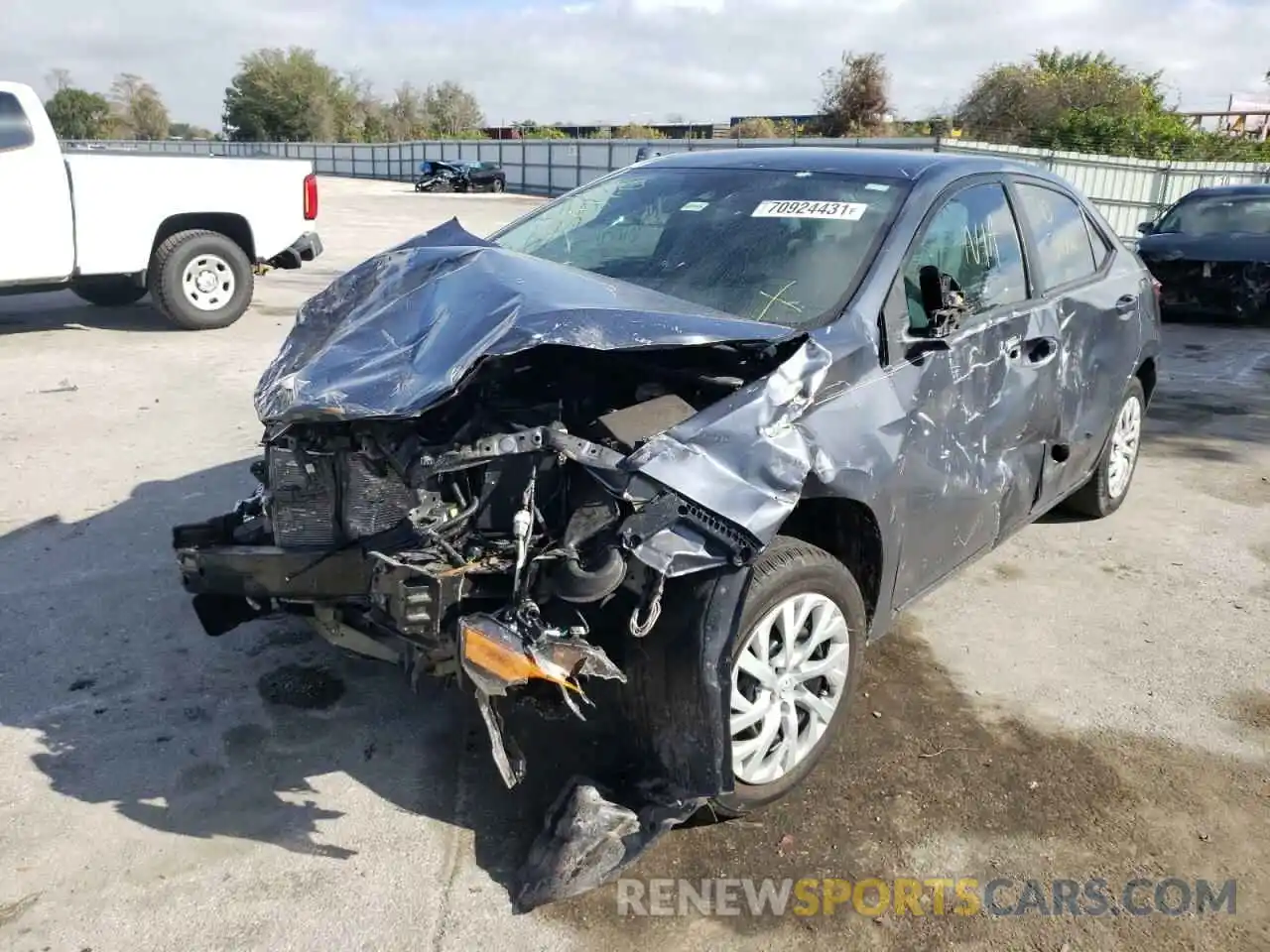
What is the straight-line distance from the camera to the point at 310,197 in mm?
10148

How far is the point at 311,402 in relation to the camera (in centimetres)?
283

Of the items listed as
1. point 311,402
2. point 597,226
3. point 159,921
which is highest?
point 597,226

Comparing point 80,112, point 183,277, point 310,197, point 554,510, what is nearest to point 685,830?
point 554,510

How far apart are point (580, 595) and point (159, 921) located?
1360 mm

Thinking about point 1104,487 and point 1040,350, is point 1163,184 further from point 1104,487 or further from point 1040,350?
point 1040,350

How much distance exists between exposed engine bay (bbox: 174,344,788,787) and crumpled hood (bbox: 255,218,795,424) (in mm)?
101

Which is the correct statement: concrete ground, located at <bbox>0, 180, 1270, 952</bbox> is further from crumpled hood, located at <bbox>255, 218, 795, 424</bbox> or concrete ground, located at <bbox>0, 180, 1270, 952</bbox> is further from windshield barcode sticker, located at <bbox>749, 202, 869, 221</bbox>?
windshield barcode sticker, located at <bbox>749, 202, 869, 221</bbox>

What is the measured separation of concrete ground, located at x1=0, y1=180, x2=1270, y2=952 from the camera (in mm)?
2623

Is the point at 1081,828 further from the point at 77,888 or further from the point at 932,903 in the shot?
the point at 77,888

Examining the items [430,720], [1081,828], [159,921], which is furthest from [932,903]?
[159,921]

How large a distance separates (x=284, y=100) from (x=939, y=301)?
262 ft

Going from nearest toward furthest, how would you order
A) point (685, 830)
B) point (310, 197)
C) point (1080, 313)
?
point (685, 830)
point (1080, 313)
point (310, 197)

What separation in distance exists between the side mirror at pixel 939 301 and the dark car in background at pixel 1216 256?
31.7 feet

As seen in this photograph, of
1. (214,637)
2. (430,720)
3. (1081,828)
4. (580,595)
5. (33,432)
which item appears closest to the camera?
(580,595)
